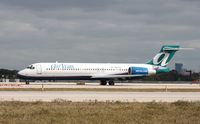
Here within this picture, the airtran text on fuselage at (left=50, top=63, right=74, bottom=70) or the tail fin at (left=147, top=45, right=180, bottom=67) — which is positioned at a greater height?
the tail fin at (left=147, top=45, right=180, bottom=67)

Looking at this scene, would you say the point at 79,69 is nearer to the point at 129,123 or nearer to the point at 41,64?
the point at 41,64

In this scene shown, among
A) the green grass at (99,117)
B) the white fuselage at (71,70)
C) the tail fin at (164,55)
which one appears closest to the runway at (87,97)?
the green grass at (99,117)

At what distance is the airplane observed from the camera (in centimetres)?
6619

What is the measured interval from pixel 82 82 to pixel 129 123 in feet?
205

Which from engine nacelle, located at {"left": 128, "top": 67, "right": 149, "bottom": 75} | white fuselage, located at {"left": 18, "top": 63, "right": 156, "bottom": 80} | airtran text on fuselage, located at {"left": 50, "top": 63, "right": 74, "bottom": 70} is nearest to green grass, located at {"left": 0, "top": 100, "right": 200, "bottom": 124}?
airtran text on fuselage, located at {"left": 50, "top": 63, "right": 74, "bottom": 70}

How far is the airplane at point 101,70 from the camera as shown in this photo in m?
66.2

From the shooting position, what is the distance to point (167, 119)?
17.0 m

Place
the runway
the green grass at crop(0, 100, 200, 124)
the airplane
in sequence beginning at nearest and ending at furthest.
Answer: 1. the green grass at crop(0, 100, 200, 124)
2. the runway
3. the airplane

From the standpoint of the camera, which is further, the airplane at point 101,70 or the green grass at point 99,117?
the airplane at point 101,70

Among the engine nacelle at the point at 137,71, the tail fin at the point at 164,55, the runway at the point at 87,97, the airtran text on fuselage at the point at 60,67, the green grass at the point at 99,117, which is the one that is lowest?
the green grass at the point at 99,117

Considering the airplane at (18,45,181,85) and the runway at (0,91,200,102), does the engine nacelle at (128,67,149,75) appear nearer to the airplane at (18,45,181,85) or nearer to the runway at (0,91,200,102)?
the airplane at (18,45,181,85)

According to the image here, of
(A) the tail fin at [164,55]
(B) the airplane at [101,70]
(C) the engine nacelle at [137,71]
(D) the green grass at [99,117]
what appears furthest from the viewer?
(A) the tail fin at [164,55]

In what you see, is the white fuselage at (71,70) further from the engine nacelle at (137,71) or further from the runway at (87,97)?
the runway at (87,97)

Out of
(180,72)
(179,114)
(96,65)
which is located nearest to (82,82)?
(96,65)
